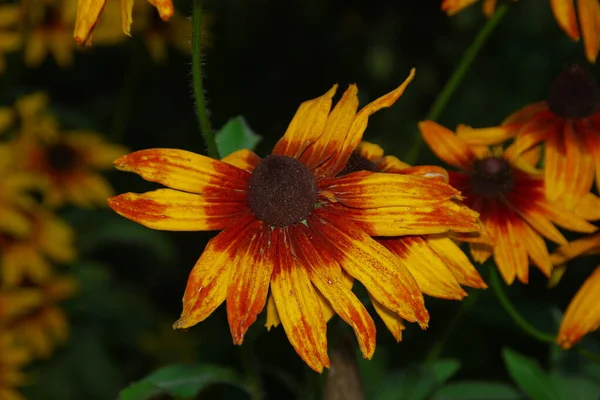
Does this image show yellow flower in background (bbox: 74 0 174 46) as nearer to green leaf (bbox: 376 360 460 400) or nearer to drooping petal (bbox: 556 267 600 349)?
drooping petal (bbox: 556 267 600 349)

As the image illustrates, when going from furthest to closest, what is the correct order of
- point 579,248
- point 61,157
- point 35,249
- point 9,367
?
1. point 61,157
2. point 35,249
3. point 9,367
4. point 579,248

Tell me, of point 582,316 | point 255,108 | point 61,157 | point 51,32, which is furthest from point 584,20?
point 255,108

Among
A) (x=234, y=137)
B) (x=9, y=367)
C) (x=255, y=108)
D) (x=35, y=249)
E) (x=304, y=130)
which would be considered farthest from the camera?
(x=255, y=108)

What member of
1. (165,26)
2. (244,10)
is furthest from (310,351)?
(244,10)

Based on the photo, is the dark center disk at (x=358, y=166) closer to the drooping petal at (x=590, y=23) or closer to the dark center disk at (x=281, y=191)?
the dark center disk at (x=281, y=191)

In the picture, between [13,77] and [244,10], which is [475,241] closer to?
[13,77]

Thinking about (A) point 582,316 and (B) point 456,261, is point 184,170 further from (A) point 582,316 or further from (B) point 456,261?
(A) point 582,316
